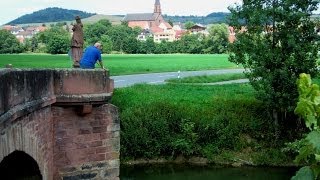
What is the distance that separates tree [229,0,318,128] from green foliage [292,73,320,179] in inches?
744

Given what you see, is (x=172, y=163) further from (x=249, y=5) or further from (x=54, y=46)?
(x=54, y=46)

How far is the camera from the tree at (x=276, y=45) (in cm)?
2138

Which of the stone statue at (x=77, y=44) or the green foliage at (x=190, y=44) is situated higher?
the stone statue at (x=77, y=44)

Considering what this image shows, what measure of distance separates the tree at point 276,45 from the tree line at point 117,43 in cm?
7475

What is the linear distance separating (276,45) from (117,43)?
90.0 metres

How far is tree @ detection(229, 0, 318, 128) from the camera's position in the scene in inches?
842

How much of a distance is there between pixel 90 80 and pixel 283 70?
13.4 metres

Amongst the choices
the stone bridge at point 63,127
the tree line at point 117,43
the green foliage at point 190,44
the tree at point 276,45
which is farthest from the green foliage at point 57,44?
the stone bridge at point 63,127

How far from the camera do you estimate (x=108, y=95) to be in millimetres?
9438

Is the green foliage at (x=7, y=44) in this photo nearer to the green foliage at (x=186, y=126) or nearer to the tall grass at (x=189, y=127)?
the green foliage at (x=186, y=126)

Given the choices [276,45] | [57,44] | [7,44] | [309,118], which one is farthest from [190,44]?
[309,118]

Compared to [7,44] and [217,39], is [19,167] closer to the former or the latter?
[217,39]

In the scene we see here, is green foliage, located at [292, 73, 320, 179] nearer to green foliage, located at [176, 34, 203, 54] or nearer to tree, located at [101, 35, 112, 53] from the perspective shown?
tree, located at [101, 35, 112, 53]

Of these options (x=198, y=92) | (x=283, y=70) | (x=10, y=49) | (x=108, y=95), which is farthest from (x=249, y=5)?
(x=10, y=49)
